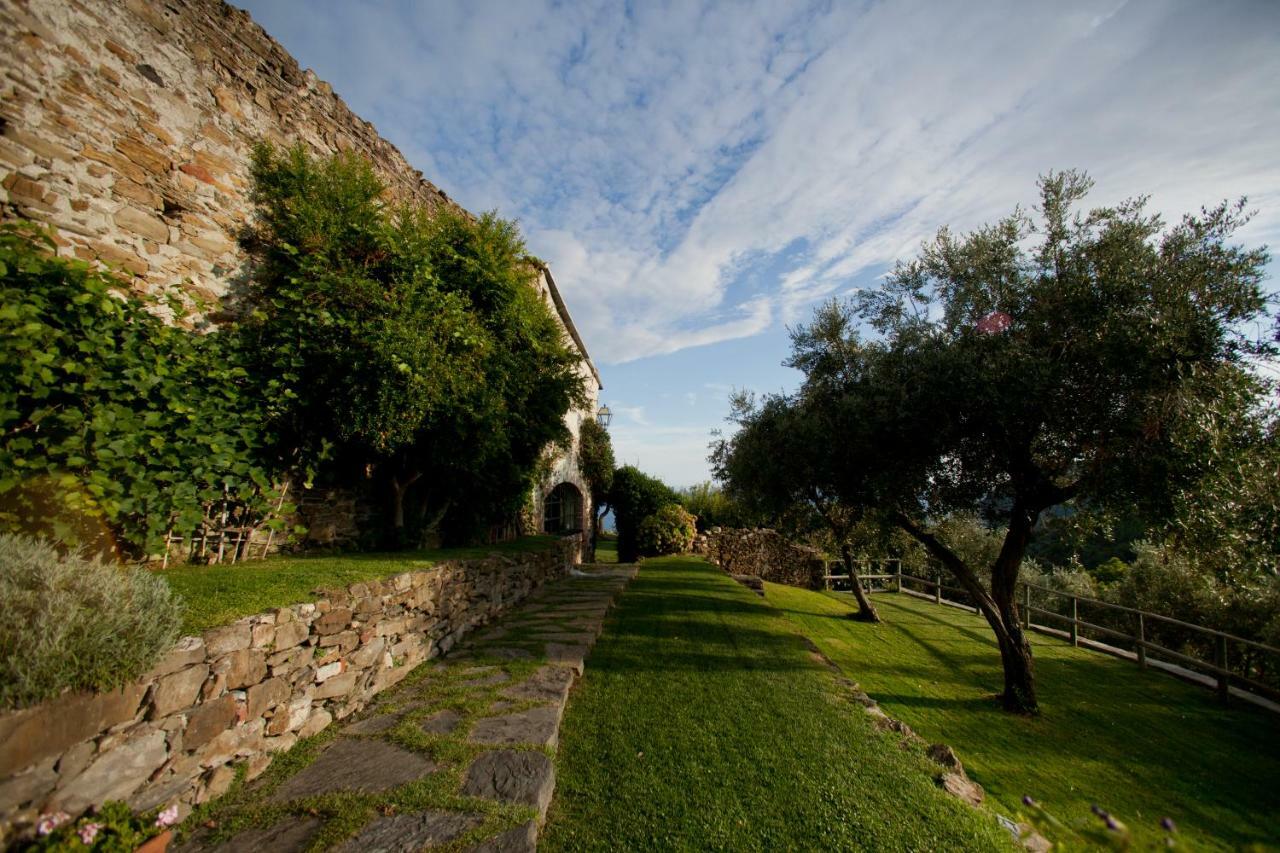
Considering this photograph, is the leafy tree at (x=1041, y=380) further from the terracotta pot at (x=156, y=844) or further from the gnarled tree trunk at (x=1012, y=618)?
the terracotta pot at (x=156, y=844)

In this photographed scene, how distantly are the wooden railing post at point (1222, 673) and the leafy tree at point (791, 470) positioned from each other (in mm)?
4656

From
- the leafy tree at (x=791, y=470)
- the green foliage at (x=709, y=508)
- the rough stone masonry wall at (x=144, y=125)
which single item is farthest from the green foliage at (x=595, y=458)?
the rough stone masonry wall at (x=144, y=125)

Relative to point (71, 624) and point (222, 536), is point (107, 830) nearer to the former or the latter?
point (71, 624)

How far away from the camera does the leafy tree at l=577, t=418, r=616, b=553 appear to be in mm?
15977

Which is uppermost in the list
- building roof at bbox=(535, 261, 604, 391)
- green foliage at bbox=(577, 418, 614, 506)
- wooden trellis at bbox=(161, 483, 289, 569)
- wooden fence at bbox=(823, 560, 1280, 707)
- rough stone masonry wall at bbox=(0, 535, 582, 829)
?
building roof at bbox=(535, 261, 604, 391)

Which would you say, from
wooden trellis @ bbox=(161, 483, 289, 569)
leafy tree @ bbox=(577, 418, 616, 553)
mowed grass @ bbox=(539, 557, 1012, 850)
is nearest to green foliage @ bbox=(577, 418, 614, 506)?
leafy tree @ bbox=(577, 418, 616, 553)

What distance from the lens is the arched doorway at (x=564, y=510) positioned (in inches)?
567

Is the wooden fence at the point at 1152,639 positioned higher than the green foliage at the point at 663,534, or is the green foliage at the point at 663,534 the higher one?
the green foliage at the point at 663,534

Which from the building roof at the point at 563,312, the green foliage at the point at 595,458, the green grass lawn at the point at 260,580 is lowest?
the green grass lawn at the point at 260,580

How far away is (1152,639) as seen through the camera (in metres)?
12.2

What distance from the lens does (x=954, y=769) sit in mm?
3490

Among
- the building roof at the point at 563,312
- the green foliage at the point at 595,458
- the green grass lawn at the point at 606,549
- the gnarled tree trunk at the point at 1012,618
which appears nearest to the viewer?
the gnarled tree trunk at the point at 1012,618

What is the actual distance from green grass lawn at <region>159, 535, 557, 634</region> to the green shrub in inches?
13.1

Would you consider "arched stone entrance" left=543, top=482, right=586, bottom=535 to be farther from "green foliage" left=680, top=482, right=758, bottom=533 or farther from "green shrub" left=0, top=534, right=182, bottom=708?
"green shrub" left=0, top=534, right=182, bottom=708
